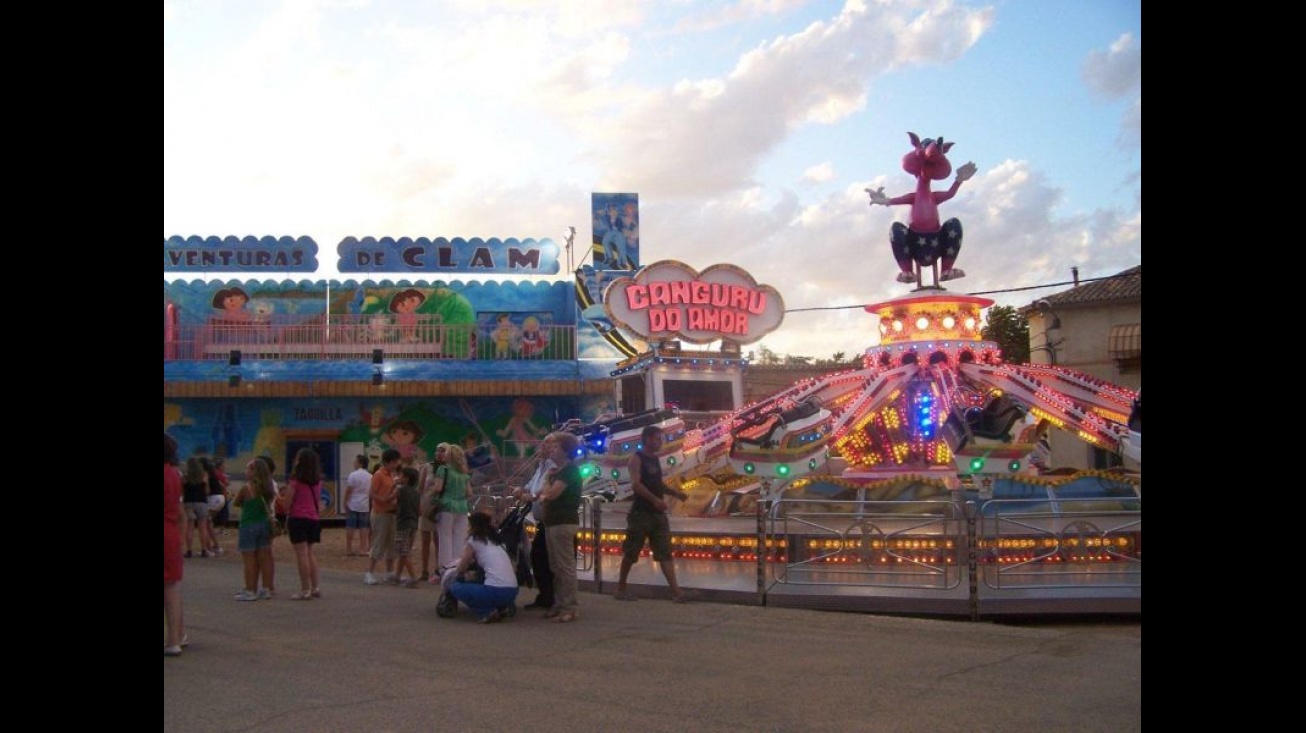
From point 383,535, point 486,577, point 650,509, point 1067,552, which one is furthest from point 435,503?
point 1067,552

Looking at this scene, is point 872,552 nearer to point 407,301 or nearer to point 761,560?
point 761,560

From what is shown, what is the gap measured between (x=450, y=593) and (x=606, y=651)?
211 centimetres

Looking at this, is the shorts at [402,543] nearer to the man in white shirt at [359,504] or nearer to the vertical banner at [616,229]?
the man in white shirt at [359,504]

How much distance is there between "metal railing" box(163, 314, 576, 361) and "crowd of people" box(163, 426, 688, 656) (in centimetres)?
1271

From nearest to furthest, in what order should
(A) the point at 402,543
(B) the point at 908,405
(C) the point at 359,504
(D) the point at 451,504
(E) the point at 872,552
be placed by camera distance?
1. (E) the point at 872,552
2. (D) the point at 451,504
3. (A) the point at 402,543
4. (C) the point at 359,504
5. (B) the point at 908,405

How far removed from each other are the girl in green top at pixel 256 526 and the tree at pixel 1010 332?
103ft

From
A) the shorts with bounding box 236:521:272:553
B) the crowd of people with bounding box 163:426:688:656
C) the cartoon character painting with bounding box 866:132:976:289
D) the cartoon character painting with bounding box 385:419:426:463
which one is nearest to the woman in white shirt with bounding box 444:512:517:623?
the crowd of people with bounding box 163:426:688:656

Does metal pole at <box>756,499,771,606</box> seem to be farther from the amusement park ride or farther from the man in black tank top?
the amusement park ride

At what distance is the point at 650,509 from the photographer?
34.3 ft

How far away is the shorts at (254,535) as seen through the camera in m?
10.7

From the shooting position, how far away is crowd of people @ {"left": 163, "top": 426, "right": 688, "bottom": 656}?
957 centimetres

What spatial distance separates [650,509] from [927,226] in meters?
8.91

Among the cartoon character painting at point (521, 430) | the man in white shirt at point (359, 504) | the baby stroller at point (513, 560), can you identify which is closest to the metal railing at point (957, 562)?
the baby stroller at point (513, 560)
